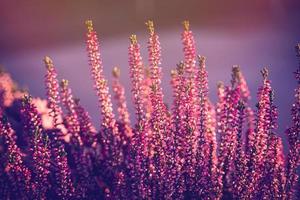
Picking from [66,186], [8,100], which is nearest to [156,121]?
[66,186]

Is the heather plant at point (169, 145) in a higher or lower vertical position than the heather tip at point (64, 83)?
lower

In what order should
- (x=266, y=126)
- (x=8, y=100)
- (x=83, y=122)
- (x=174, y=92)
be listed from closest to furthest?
(x=266, y=126) → (x=174, y=92) → (x=83, y=122) → (x=8, y=100)

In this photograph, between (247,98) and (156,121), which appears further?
(247,98)

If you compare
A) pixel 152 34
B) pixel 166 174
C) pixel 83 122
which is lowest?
pixel 166 174

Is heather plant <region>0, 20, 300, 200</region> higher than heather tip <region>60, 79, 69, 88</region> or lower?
lower

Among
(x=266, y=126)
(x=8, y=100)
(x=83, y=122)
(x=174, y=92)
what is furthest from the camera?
(x=8, y=100)

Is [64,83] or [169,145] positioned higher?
[64,83]

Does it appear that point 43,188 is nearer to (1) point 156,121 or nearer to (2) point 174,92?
(1) point 156,121

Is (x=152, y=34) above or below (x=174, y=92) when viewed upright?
above
